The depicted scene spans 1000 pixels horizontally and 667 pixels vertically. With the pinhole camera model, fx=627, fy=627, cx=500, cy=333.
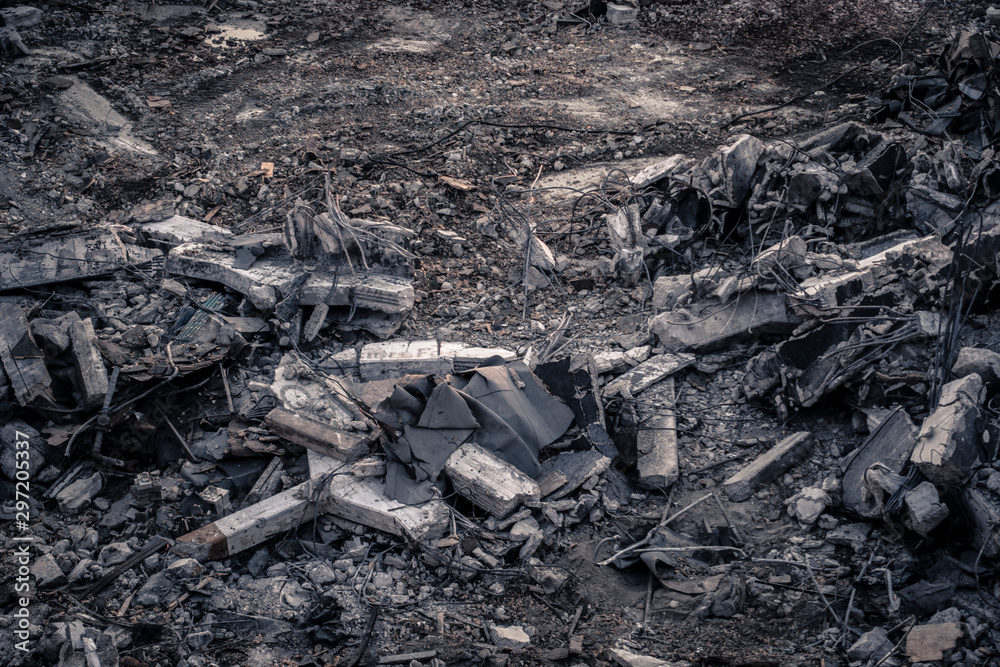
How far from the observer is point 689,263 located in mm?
6691

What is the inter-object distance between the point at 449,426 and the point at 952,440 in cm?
317

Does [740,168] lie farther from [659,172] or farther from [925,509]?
[925,509]

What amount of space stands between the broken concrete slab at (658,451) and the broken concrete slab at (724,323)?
67 centimetres

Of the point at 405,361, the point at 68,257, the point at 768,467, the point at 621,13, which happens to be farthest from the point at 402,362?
A: the point at 621,13

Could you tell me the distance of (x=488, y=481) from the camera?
→ 434 centimetres

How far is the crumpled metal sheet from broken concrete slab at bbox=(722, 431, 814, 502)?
133 centimetres

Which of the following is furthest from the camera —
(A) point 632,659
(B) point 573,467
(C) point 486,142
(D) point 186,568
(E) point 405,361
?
(C) point 486,142

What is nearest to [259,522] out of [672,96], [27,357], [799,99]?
[27,357]

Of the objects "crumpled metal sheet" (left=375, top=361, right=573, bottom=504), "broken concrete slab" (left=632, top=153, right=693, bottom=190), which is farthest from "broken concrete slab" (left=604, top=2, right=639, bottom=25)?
"crumpled metal sheet" (left=375, top=361, right=573, bottom=504)

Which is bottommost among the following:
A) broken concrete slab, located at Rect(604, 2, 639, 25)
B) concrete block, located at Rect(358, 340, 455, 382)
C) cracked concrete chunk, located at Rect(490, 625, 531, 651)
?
cracked concrete chunk, located at Rect(490, 625, 531, 651)

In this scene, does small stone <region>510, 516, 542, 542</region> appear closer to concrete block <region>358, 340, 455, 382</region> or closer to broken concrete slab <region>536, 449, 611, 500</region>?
broken concrete slab <region>536, 449, 611, 500</region>

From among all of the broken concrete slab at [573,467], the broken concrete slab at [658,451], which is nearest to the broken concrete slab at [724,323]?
the broken concrete slab at [658,451]

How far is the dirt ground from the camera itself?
13.1ft

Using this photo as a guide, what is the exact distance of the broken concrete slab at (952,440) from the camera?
3693 mm
